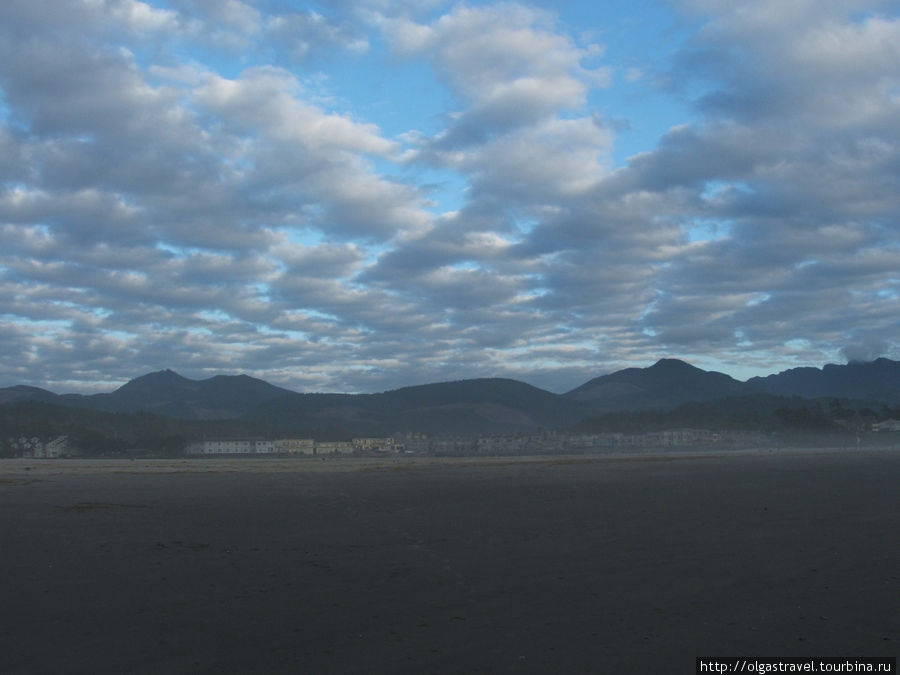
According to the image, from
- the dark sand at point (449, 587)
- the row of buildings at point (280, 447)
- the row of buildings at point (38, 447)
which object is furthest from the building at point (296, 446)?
the dark sand at point (449, 587)

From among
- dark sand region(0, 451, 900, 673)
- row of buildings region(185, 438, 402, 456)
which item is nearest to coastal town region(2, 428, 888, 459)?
row of buildings region(185, 438, 402, 456)

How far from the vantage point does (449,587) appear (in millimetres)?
10445

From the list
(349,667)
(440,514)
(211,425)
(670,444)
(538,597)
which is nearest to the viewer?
(349,667)

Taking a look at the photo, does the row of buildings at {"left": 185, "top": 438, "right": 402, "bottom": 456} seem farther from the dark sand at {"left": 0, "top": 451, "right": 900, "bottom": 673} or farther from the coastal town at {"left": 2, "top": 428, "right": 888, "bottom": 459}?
the dark sand at {"left": 0, "top": 451, "right": 900, "bottom": 673}

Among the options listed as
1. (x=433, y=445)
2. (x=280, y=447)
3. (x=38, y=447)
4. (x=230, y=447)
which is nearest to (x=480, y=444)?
(x=433, y=445)

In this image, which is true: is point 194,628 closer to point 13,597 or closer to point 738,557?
point 13,597

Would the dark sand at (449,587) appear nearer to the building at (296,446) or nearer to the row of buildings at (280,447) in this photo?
the row of buildings at (280,447)

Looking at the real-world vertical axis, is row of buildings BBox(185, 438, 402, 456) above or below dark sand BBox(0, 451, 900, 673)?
below

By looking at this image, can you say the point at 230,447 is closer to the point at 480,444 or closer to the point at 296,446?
the point at 296,446

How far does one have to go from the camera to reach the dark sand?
751 cm

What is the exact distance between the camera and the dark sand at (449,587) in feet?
24.6

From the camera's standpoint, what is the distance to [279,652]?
7578 mm

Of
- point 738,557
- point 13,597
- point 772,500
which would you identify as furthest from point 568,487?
point 13,597

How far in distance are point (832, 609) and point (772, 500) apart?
514 inches
